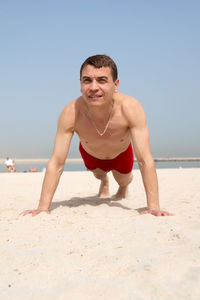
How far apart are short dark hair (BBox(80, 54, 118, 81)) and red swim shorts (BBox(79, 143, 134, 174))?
1.54m

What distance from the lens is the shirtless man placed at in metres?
3.14

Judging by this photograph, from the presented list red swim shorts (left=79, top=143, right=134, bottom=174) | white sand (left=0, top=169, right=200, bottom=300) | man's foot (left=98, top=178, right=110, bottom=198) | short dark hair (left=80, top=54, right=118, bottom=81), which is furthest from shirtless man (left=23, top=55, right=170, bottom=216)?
man's foot (left=98, top=178, right=110, bottom=198)

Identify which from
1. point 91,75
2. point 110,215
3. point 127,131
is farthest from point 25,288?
point 127,131

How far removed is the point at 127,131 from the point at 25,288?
7.79 feet

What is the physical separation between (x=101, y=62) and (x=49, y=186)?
139 centimetres

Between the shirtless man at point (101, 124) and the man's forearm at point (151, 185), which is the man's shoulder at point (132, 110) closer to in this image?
the shirtless man at point (101, 124)

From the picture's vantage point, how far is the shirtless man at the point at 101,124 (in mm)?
3139

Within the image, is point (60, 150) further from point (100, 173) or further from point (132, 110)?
point (100, 173)

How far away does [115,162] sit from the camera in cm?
455

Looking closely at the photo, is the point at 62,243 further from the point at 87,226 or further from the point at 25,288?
the point at 25,288

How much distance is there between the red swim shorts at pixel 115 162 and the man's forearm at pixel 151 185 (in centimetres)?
117

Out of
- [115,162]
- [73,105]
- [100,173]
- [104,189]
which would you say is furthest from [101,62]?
[104,189]

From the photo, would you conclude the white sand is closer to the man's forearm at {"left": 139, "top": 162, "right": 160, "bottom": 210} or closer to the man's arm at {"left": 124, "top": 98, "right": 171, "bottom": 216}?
the man's forearm at {"left": 139, "top": 162, "right": 160, "bottom": 210}

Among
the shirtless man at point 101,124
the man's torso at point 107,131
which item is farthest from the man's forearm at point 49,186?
the man's torso at point 107,131
